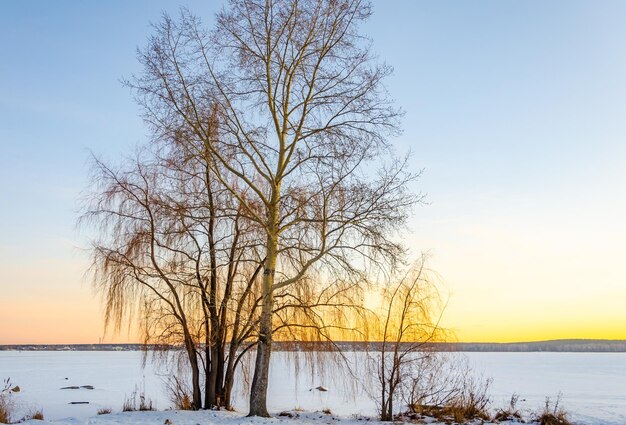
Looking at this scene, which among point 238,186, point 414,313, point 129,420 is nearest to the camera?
point 129,420

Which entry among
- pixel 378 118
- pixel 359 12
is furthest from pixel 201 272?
pixel 359 12

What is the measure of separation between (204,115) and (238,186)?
2457 mm

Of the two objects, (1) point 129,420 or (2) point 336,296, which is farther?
(2) point 336,296

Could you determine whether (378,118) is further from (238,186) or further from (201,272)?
(201,272)

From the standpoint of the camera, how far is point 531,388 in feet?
96.3

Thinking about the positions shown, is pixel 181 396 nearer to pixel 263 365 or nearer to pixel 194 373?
pixel 194 373

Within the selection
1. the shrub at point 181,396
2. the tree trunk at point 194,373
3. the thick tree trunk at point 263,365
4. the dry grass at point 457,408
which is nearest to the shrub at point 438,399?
the dry grass at point 457,408

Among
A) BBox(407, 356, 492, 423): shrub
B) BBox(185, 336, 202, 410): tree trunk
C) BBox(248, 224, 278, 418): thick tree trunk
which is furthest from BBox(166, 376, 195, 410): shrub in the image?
BBox(407, 356, 492, 423): shrub

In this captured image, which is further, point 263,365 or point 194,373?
point 194,373

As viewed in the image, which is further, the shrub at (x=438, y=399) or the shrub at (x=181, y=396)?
the shrub at (x=181, y=396)

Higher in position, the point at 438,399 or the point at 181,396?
the point at 181,396

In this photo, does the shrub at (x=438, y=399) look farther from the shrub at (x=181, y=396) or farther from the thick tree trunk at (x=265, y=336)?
the shrub at (x=181, y=396)

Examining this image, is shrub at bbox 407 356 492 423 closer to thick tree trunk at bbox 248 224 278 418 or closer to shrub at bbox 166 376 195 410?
thick tree trunk at bbox 248 224 278 418

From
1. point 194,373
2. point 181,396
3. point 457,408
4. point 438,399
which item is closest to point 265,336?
point 194,373
